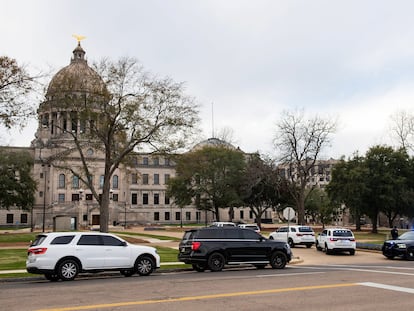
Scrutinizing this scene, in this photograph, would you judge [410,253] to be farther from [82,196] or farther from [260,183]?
[82,196]

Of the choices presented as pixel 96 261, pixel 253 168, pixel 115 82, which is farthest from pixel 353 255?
pixel 253 168

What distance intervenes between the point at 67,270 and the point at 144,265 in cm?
295

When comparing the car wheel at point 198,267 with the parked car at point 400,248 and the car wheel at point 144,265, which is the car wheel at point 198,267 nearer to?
the car wheel at point 144,265

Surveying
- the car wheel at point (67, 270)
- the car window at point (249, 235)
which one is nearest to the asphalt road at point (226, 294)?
the car wheel at point (67, 270)

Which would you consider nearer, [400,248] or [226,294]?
[226,294]

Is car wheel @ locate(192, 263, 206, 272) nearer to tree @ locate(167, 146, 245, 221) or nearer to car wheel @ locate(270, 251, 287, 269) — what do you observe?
car wheel @ locate(270, 251, 287, 269)

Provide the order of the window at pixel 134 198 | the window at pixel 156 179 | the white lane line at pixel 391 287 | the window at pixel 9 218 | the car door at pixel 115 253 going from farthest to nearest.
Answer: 1. the window at pixel 156 179
2. the window at pixel 134 198
3. the window at pixel 9 218
4. the car door at pixel 115 253
5. the white lane line at pixel 391 287

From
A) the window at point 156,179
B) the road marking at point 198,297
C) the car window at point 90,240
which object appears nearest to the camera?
the road marking at point 198,297

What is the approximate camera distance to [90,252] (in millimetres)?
17016

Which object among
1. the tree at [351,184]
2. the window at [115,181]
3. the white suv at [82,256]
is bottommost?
the white suv at [82,256]

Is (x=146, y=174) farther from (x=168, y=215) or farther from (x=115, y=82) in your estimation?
(x=115, y=82)

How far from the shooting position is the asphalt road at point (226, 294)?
10617 mm

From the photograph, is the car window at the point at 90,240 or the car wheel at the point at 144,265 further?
the car wheel at the point at 144,265

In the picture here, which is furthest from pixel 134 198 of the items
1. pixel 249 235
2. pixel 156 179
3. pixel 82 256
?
pixel 82 256
